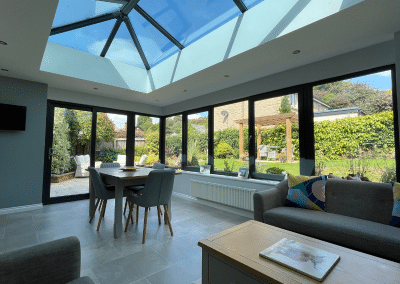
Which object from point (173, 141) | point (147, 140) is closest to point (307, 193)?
point (173, 141)

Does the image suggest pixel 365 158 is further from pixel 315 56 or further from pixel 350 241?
pixel 315 56

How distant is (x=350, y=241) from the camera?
1895 millimetres

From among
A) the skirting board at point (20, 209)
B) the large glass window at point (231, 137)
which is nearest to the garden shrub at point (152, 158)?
the large glass window at point (231, 137)

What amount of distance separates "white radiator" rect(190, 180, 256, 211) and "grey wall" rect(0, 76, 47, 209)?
10.6 ft

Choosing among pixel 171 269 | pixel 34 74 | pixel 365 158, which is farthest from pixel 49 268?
pixel 34 74

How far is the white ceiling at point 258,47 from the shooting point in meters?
1.98

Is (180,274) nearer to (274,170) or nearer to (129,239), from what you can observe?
(129,239)

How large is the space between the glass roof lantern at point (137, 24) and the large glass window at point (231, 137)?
1.63 m

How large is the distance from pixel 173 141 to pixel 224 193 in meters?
2.53

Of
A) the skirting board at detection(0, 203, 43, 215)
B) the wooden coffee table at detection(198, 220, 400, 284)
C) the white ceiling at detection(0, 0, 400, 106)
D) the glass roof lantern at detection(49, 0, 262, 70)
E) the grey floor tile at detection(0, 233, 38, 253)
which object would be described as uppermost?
the glass roof lantern at detection(49, 0, 262, 70)

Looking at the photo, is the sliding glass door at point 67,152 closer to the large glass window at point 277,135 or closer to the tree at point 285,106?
the large glass window at point 277,135

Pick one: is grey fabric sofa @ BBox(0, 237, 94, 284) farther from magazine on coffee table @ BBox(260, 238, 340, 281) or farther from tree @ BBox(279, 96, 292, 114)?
tree @ BBox(279, 96, 292, 114)

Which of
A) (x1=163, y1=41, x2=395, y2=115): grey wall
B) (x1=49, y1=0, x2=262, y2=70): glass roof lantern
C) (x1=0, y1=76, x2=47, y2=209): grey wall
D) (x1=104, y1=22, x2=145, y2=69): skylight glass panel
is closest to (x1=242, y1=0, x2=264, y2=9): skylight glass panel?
(x1=49, y1=0, x2=262, y2=70): glass roof lantern

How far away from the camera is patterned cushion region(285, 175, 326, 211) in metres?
2.54
